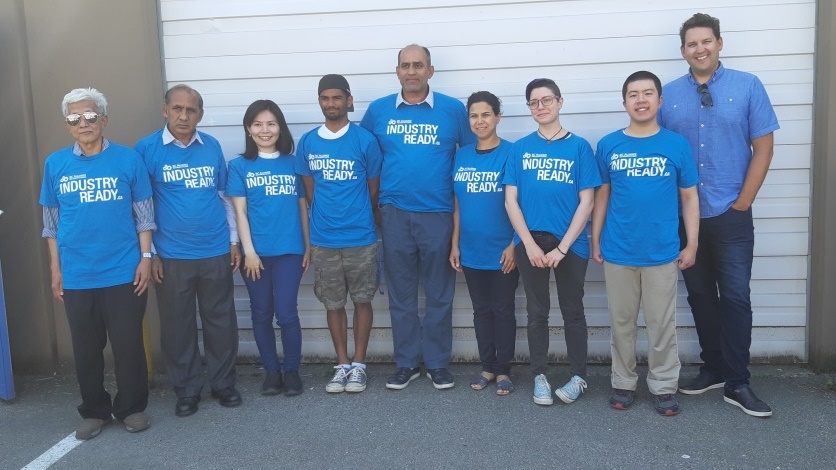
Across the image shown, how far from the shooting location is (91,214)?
12.7ft

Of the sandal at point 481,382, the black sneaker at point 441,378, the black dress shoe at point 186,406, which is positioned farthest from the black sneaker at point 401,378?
the black dress shoe at point 186,406

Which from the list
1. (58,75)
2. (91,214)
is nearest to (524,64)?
(91,214)

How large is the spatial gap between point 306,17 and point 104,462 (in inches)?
116

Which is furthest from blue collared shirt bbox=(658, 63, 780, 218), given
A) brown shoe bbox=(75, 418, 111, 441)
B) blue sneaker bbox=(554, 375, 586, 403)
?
brown shoe bbox=(75, 418, 111, 441)

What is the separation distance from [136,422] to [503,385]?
6.74 ft

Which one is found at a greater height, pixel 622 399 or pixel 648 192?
pixel 648 192

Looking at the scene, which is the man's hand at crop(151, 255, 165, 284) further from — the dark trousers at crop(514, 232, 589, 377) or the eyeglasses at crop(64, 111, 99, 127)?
the dark trousers at crop(514, 232, 589, 377)

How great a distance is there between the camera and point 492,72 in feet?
15.8

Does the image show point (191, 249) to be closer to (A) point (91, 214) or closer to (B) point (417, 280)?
(A) point (91, 214)

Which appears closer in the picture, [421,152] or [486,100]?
[486,100]

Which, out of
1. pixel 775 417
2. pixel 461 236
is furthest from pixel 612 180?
pixel 775 417

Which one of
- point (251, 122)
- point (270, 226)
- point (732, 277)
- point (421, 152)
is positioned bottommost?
point (732, 277)

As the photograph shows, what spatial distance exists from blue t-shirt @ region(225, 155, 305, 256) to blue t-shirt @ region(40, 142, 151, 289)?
25.8 inches

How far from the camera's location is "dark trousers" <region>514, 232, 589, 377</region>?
4.15 meters
